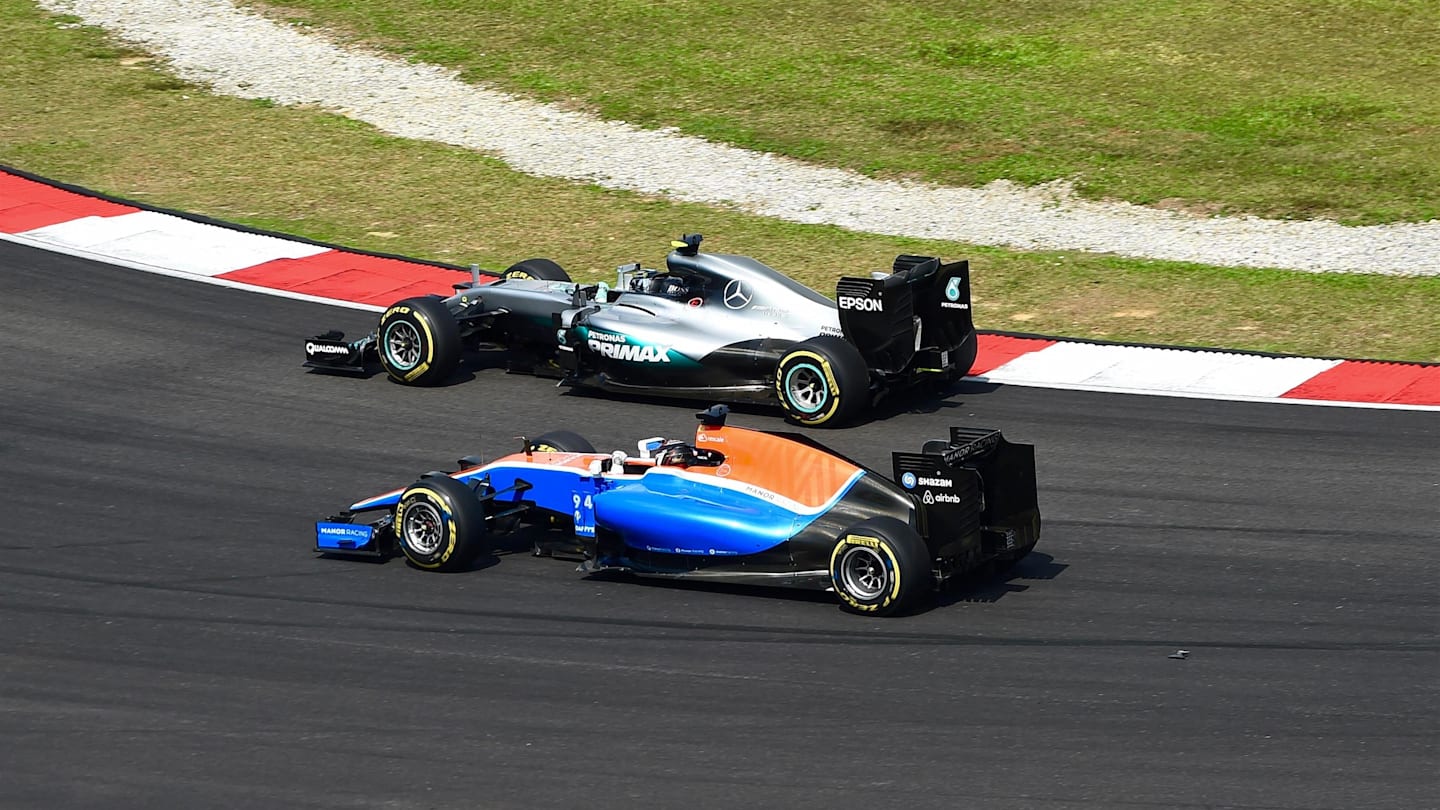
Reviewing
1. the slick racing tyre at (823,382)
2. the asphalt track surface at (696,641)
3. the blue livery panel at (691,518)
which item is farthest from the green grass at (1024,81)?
the blue livery panel at (691,518)

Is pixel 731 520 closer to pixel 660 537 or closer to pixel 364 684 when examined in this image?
pixel 660 537

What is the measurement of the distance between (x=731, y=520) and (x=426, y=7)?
2238cm

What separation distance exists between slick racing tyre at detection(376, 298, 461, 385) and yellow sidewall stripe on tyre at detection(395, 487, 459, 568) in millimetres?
4467

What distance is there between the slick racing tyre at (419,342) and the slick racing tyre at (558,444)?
3.80 m

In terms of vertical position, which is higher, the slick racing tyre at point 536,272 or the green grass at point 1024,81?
the green grass at point 1024,81

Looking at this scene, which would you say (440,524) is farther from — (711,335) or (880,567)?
(711,335)

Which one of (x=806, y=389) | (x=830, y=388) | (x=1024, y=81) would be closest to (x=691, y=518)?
(x=830, y=388)

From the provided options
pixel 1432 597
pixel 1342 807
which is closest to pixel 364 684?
pixel 1342 807

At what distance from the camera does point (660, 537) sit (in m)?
12.1

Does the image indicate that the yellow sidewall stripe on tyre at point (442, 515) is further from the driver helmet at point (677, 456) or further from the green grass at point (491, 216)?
the green grass at point (491, 216)

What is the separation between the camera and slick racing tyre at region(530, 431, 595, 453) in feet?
43.3

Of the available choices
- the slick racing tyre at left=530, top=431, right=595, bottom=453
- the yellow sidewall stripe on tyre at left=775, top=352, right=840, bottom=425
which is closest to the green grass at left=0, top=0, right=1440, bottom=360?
the yellow sidewall stripe on tyre at left=775, top=352, right=840, bottom=425

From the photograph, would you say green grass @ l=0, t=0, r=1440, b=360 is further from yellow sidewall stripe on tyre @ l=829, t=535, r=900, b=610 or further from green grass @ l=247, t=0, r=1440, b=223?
yellow sidewall stripe on tyre @ l=829, t=535, r=900, b=610

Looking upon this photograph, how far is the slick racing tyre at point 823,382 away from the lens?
15.7 meters
